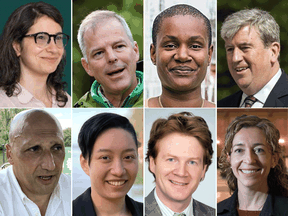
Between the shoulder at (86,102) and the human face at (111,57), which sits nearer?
the human face at (111,57)

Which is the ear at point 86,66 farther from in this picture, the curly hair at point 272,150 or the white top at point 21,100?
the curly hair at point 272,150

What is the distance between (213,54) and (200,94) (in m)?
0.34

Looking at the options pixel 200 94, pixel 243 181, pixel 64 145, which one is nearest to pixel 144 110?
pixel 200 94

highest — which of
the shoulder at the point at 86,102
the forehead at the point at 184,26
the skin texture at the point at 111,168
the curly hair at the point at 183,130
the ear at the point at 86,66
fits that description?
the forehead at the point at 184,26

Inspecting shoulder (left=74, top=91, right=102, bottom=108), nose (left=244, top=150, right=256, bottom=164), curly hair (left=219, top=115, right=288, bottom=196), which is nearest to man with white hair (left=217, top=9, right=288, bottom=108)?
curly hair (left=219, top=115, right=288, bottom=196)

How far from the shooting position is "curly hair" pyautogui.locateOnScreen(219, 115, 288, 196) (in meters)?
3.24

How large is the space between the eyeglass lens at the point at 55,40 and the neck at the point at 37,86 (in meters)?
0.27

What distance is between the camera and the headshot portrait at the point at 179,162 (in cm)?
320

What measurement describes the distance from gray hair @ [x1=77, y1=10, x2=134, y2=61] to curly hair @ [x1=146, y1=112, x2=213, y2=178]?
70 centimetres

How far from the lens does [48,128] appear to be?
128 inches

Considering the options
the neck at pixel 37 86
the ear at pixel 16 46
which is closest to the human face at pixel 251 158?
the neck at pixel 37 86

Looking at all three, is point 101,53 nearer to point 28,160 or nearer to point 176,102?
point 176,102

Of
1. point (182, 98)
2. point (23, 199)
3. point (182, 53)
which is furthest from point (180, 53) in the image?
point (23, 199)

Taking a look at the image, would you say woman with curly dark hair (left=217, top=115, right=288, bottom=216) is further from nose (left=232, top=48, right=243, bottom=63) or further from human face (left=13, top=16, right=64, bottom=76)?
human face (left=13, top=16, right=64, bottom=76)
